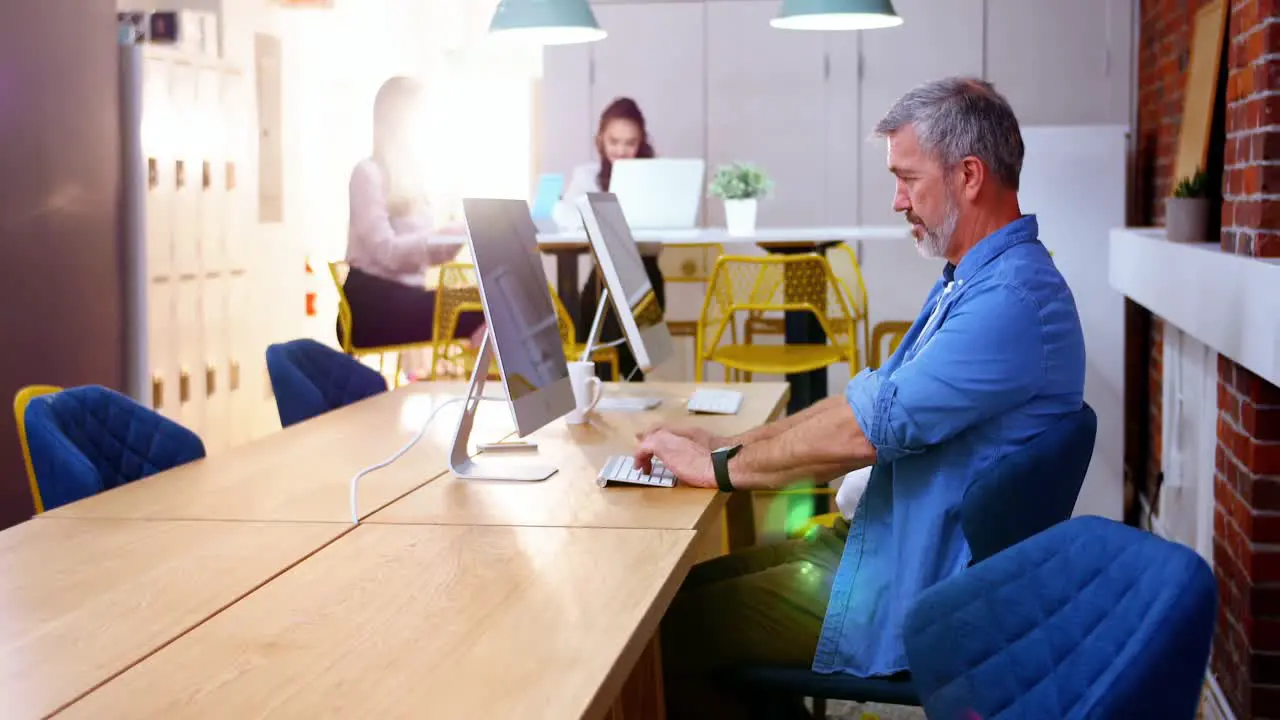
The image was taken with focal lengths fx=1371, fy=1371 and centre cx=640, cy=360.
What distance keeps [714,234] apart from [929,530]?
3.65 m

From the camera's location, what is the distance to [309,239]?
328 inches

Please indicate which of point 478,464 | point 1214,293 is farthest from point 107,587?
point 1214,293

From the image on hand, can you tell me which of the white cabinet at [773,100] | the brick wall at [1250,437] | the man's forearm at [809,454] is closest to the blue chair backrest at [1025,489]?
the man's forearm at [809,454]

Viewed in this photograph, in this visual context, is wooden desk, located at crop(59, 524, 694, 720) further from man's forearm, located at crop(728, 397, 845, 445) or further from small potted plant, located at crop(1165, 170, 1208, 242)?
small potted plant, located at crop(1165, 170, 1208, 242)

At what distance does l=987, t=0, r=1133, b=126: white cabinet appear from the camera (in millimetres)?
6965

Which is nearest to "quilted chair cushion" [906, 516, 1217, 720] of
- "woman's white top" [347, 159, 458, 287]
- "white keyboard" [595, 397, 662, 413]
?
"white keyboard" [595, 397, 662, 413]

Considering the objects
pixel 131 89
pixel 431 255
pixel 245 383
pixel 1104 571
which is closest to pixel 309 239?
pixel 431 255

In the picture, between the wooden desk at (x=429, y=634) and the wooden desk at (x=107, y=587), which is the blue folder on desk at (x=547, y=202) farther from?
the wooden desk at (x=429, y=634)

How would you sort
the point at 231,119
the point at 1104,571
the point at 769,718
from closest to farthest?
the point at 1104,571 → the point at 769,718 → the point at 231,119

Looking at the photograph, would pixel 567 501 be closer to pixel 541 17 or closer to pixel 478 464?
pixel 478 464

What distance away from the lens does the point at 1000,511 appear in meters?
1.98

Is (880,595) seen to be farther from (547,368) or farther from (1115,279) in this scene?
(1115,279)

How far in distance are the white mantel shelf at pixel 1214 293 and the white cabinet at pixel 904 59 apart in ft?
8.81

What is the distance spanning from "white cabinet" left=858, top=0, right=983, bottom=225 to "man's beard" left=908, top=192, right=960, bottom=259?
4719 mm
